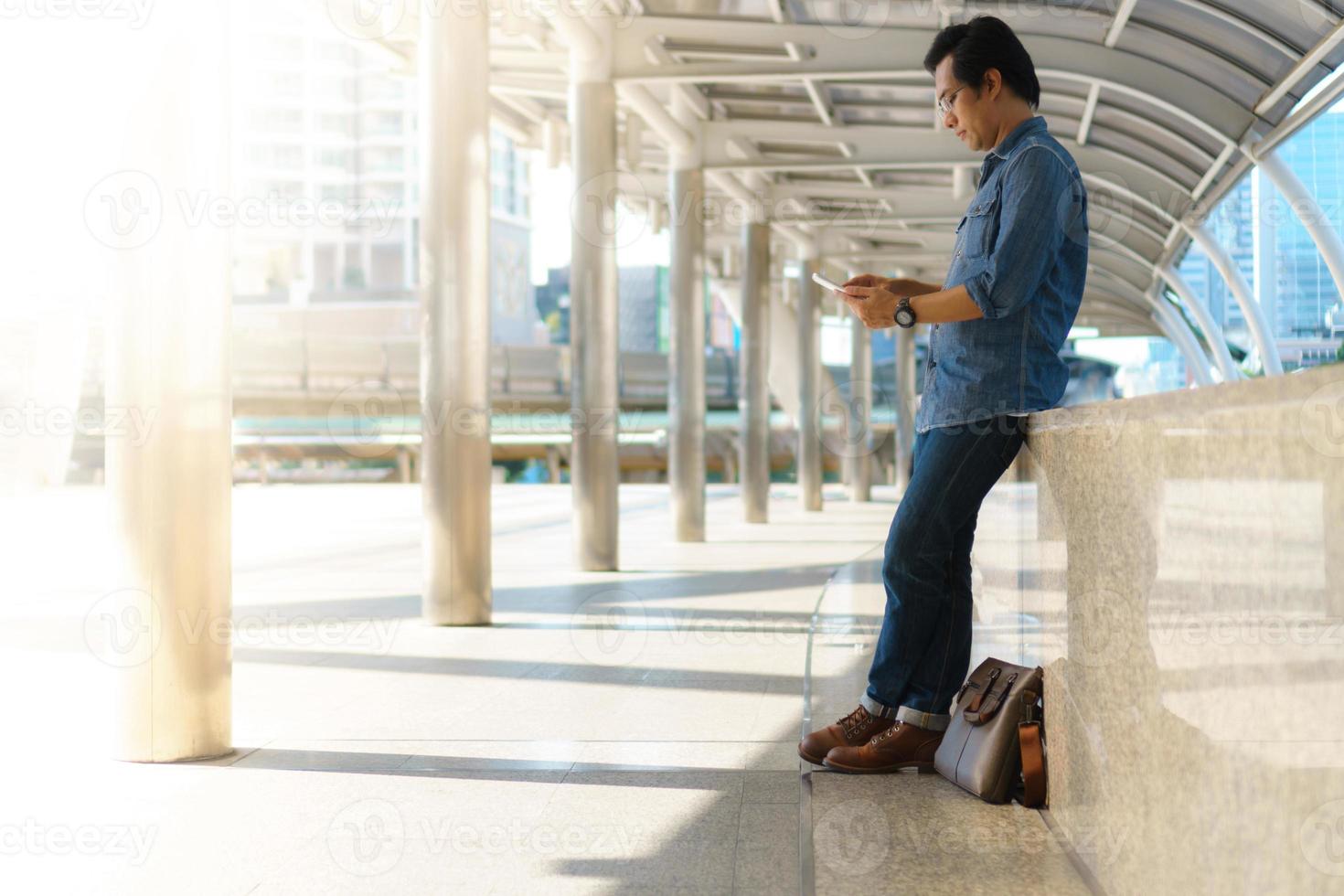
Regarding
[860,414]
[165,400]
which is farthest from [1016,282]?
[860,414]

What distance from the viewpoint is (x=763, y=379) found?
22000 millimetres

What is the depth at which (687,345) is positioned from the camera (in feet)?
59.2

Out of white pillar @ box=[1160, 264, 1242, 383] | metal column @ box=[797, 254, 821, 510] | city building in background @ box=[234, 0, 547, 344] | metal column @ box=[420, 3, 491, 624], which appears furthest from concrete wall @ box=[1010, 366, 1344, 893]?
city building in background @ box=[234, 0, 547, 344]

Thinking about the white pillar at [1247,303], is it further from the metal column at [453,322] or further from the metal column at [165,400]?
the metal column at [165,400]

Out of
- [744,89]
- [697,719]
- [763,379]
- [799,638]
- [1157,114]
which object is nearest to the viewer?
[697,719]

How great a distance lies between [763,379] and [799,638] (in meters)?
14.0

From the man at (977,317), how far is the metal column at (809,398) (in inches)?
838

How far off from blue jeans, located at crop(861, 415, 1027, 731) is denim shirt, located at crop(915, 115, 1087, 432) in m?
0.09

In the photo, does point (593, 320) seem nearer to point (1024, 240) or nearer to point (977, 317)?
point (977, 317)

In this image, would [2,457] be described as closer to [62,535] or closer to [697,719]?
[62,535]

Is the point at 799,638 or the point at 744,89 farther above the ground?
the point at 744,89

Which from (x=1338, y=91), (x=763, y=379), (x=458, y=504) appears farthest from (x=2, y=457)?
(x=1338, y=91)

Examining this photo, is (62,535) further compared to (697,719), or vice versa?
(62,535)

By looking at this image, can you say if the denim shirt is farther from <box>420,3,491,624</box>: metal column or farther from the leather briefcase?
<box>420,3,491,624</box>: metal column
